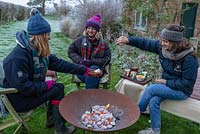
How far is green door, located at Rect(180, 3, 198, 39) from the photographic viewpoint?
29.7ft

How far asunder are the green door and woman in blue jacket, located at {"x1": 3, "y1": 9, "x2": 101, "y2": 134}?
7.14m

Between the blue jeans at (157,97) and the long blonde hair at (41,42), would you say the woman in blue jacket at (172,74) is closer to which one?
the blue jeans at (157,97)

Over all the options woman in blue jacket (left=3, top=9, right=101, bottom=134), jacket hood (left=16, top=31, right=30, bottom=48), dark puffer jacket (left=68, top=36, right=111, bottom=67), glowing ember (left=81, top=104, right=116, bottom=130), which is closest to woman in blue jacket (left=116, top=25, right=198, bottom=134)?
glowing ember (left=81, top=104, right=116, bottom=130)

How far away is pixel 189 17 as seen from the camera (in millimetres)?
9250

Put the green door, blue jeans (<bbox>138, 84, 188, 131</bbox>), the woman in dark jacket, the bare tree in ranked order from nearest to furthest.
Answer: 1. blue jeans (<bbox>138, 84, 188, 131</bbox>)
2. the woman in dark jacket
3. the green door
4. the bare tree

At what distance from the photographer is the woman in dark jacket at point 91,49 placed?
3945 millimetres

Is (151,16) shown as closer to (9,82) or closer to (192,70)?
(192,70)

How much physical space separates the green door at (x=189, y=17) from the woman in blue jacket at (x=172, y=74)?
20.7ft

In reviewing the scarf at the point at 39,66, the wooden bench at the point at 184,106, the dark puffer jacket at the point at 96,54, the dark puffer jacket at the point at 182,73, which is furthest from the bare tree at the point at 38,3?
the dark puffer jacket at the point at 182,73

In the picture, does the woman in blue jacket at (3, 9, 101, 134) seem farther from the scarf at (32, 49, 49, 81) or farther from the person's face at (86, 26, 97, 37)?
the person's face at (86, 26, 97, 37)

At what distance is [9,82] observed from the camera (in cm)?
275

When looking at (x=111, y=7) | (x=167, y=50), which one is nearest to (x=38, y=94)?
(x=167, y=50)

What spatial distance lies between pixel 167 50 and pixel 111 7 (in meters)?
6.43

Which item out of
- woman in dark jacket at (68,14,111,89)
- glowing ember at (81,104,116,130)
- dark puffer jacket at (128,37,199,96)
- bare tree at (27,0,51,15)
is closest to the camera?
glowing ember at (81,104,116,130)
